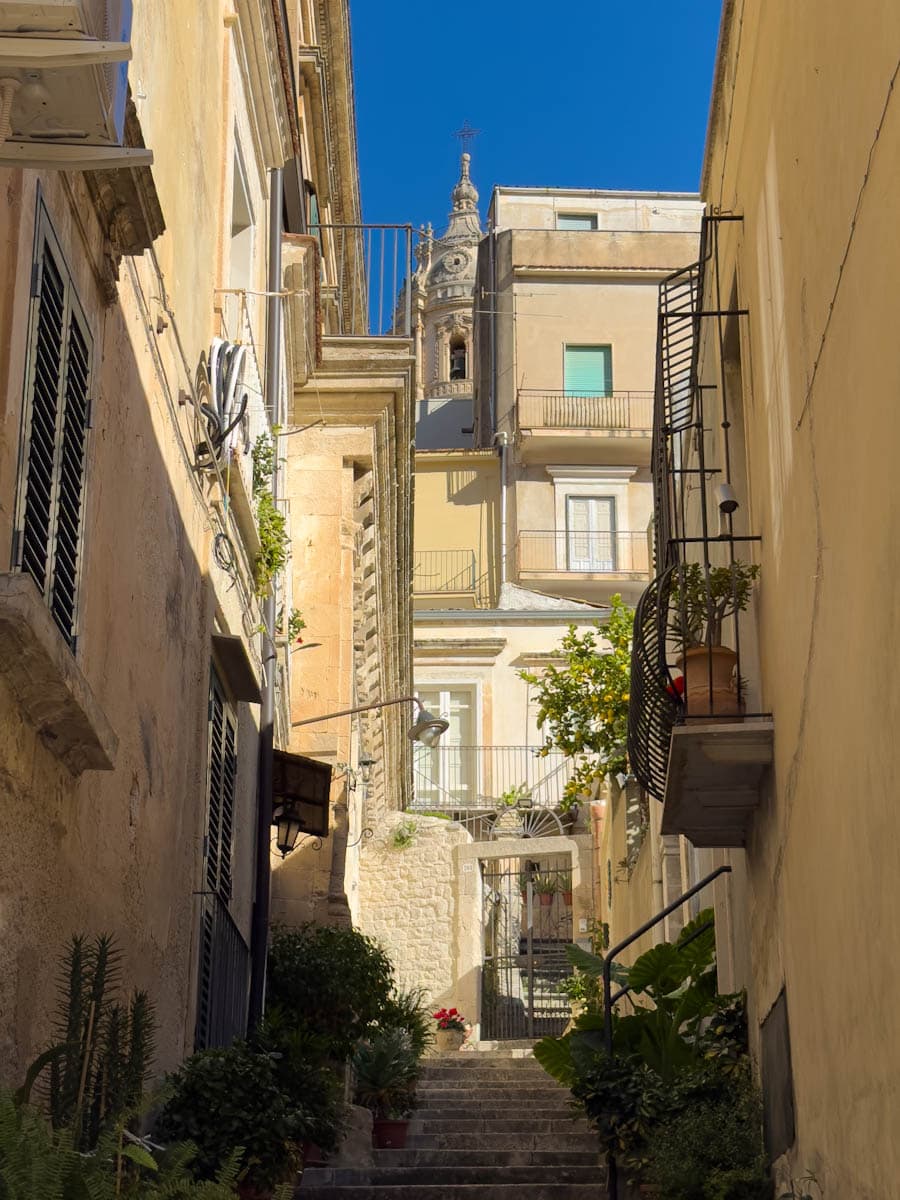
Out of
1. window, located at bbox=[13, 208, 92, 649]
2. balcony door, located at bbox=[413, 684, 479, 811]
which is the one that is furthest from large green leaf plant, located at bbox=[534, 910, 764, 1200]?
balcony door, located at bbox=[413, 684, 479, 811]

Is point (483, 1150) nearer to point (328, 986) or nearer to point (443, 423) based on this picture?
point (328, 986)

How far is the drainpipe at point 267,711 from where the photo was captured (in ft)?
41.9

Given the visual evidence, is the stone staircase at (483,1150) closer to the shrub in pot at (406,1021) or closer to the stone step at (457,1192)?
the stone step at (457,1192)

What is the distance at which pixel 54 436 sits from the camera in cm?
616

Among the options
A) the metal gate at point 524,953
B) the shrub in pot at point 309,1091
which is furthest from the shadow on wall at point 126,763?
the metal gate at point 524,953

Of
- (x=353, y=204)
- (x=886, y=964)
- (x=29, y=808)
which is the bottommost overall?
(x=886, y=964)

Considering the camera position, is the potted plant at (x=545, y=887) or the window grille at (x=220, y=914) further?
the potted plant at (x=545, y=887)

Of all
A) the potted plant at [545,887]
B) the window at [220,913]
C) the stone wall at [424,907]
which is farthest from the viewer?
the potted plant at [545,887]

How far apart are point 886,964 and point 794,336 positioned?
3006 millimetres

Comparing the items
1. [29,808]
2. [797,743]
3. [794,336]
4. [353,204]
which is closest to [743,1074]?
[797,743]

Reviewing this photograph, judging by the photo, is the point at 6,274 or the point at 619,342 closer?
the point at 6,274

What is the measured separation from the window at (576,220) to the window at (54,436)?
38803 mm

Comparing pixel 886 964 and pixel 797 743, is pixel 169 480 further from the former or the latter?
pixel 886 964

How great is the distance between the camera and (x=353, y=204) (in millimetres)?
24078
